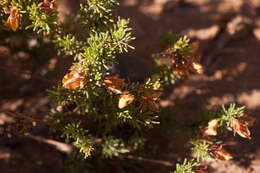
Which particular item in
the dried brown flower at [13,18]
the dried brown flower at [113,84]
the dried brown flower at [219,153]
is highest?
the dried brown flower at [13,18]

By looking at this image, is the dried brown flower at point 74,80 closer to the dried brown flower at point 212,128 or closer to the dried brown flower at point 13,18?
the dried brown flower at point 13,18

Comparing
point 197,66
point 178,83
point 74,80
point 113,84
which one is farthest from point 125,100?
point 178,83

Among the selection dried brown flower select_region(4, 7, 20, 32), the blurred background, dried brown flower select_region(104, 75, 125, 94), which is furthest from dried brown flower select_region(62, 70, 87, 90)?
the blurred background

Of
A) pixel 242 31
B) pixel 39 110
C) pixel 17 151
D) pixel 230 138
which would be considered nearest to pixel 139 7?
pixel 242 31

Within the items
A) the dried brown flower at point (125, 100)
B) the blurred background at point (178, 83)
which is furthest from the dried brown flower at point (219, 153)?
the dried brown flower at point (125, 100)

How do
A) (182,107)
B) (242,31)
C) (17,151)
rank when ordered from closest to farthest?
(17,151) < (182,107) < (242,31)

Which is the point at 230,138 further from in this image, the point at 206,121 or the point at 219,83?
the point at 219,83
